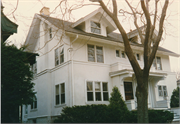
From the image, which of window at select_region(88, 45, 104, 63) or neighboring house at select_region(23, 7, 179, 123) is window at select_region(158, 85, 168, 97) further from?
window at select_region(88, 45, 104, 63)

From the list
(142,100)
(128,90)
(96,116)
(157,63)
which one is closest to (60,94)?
(96,116)

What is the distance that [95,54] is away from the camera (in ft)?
53.5

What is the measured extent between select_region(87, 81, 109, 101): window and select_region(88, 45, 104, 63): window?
6.75 feet

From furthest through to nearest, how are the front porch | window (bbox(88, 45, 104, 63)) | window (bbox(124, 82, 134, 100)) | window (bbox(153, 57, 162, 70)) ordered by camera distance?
window (bbox(153, 57, 162, 70))
window (bbox(124, 82, 134, 100))
window (bbox(88, 45, 104, 63))
the front porch

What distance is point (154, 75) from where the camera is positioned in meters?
17.4

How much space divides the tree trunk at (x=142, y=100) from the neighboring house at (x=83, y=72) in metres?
7.25

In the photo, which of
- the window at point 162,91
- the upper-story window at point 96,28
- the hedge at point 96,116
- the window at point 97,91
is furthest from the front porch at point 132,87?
the upper-story window at point 96,28

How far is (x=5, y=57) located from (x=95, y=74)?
24.0 feet

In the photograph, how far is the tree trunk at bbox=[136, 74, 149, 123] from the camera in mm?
7379

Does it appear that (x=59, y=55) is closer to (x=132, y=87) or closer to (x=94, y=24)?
(x=94, y=24)

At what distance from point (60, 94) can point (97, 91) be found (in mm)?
3068

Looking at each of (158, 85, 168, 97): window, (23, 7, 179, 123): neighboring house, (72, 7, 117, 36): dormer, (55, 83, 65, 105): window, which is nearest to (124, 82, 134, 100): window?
(23, 7, 179, 123): neighboring house

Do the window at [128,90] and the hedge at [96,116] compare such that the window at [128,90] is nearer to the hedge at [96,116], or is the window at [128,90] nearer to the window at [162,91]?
the window at [162,91]

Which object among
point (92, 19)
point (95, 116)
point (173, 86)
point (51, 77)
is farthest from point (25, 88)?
point (173, 86)
